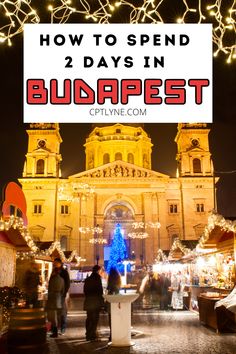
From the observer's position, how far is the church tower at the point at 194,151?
5494 centimetres

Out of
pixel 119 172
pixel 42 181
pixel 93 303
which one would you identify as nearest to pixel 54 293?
pixel 93 303

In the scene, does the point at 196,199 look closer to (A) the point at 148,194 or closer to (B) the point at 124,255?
(A) the point at 148,194

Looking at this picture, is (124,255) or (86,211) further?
(86,211)

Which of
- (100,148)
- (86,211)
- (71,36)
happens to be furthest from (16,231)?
(100,148)

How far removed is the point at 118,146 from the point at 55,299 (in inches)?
2134

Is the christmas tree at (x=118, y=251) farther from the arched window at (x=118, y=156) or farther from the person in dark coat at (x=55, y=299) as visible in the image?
the person in dark coat at (x=55, y=299)

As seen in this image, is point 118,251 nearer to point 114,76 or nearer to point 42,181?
point 42,181

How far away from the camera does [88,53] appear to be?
21.4 feet

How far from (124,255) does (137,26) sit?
42.2 m

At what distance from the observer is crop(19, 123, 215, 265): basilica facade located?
53.1 meters

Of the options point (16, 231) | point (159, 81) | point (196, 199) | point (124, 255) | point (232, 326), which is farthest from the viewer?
point (196, 199)

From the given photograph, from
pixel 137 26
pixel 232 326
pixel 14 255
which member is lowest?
pixel 232 326

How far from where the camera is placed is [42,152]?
179 ft

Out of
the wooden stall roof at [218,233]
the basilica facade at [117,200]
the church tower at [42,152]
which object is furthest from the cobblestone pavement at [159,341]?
the church tower at [42,152]
